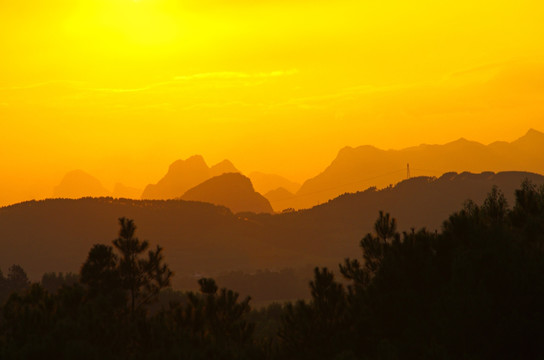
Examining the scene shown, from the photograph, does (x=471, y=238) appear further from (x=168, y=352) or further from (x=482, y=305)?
(x=168, y=352)

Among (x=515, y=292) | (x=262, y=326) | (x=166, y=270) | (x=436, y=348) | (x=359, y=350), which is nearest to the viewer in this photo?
(x=436, y=348)

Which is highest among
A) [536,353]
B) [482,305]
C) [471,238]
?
[471,238]

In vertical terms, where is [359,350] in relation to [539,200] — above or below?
below

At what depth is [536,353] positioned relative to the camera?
4825cm

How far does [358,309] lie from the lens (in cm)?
6128

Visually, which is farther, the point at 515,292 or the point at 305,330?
the point at 305,330

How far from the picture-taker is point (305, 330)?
2327 inches

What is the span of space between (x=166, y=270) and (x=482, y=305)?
2654 centimetres

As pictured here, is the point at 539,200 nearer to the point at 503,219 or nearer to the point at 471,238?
the point at 503,219

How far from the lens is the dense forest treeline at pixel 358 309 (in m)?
49.9

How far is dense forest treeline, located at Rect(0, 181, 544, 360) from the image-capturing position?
49.9 meters

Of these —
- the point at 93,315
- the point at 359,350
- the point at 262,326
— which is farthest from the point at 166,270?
the point at 262,326

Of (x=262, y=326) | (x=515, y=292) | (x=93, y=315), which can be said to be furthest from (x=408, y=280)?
(x=262, y=326)

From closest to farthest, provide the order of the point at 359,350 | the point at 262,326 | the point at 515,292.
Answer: the point at 515,292 < the point at 359,350 < the point at 262,326
